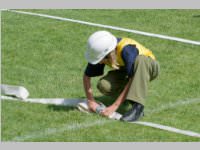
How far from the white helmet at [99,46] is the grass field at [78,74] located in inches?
26.2

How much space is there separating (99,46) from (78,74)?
77.4 inches

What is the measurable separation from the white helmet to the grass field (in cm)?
66

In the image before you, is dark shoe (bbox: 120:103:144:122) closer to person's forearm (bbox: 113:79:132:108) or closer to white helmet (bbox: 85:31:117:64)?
person's forearm (bbox: 113:79:132:108)

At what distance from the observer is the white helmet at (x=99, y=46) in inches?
260

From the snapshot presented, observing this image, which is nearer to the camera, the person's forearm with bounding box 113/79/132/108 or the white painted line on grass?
the white painted line on grass

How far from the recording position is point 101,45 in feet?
21.6

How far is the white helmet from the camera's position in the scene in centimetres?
661

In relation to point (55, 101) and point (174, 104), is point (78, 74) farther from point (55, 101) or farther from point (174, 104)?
point (174, 104)

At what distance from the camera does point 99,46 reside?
660cm

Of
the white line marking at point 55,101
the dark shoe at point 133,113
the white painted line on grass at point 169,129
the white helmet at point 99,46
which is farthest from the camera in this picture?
the white line marking at point 55,101

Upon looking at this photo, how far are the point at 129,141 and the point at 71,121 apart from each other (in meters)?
0.78

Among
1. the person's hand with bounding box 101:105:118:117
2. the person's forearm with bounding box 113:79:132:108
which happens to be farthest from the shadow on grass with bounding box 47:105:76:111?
the person's forearm with bounding box 113:79:132:108

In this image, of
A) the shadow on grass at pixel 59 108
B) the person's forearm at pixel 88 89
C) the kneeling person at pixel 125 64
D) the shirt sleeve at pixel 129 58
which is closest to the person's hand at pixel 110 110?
the kneeling person at pixel 125 64

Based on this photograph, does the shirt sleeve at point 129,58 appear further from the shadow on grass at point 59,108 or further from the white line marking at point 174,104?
the shadow on grass at point 59,108
